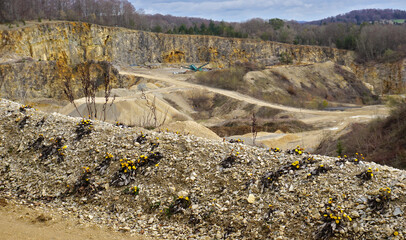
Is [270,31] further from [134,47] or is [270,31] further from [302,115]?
[302,115]

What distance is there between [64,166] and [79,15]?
66.2 m

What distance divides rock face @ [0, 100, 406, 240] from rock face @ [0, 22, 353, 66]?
38050mm

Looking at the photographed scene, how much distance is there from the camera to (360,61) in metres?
67.1

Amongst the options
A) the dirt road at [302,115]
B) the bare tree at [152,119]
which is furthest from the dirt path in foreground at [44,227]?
the dirt road at [302,115]

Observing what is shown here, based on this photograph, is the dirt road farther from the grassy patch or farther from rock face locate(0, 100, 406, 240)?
rock face locate(0, 100, 406, 240)

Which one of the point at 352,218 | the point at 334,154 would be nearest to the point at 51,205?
the point at 352,218

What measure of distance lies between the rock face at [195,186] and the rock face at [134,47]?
38.1 metres

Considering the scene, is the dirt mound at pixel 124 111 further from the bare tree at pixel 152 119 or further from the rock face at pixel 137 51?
the rock face at pixel 137 51

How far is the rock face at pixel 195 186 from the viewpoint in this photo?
256 inches

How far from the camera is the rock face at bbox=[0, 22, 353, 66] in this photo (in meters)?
43.8

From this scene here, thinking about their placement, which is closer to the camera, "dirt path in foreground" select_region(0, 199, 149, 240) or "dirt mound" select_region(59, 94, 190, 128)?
"dirt path in foreground" select_region(0, 199, 149, 240)

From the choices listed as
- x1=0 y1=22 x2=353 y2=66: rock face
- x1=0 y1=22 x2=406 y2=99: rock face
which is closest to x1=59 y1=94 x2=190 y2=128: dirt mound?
x1=0 y1=22 x2=406 y2=99: rock face

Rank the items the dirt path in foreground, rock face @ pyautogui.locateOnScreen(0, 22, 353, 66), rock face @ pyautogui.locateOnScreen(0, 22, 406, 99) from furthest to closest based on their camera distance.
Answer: rock face @ pyautogui.locateOnScreen(0, 22, 353, 66)
rock face @ pyautogui.locateOnScreen(0, 22, 406, 99)
the dirt path in foreground

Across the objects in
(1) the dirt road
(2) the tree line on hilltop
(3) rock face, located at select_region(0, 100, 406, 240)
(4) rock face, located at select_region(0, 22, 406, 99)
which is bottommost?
(1) the dirt road
